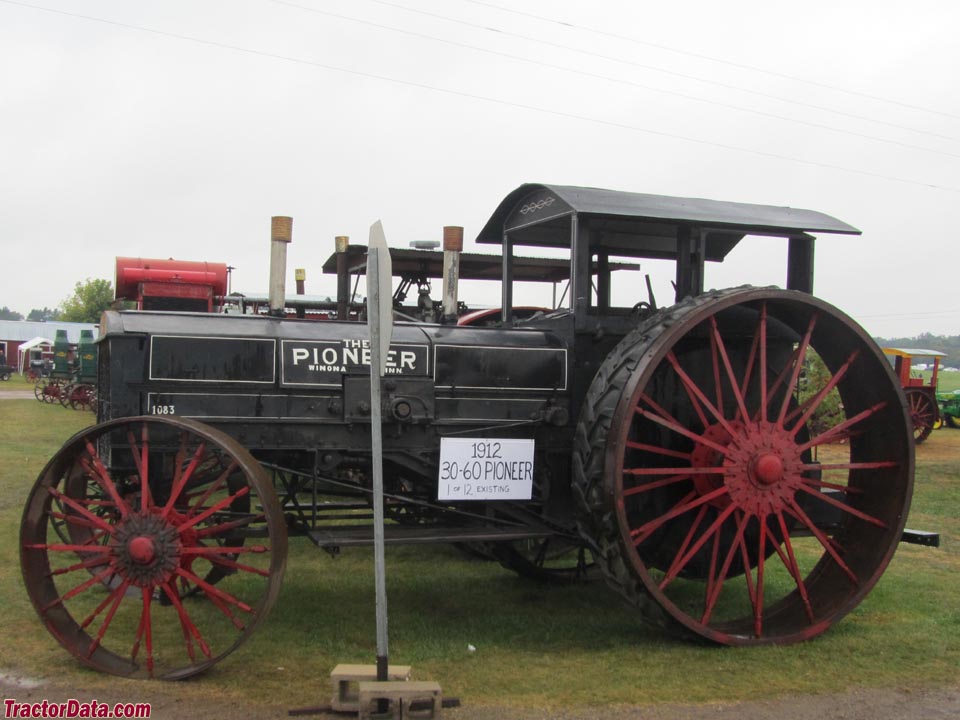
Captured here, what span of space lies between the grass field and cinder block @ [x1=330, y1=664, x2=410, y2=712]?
209mm

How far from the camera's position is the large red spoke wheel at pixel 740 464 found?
5.24 meters

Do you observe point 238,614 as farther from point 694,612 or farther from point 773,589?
point 773,589

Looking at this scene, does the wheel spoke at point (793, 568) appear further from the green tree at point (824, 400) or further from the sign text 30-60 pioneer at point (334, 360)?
the green tree at point (824, 400)

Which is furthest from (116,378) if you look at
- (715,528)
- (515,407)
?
(715,528)

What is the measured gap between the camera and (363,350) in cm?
568

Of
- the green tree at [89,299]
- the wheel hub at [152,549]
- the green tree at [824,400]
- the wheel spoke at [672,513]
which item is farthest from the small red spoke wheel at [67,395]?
the green tree at [89,299]

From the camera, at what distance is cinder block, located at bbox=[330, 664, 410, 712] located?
14.2ft

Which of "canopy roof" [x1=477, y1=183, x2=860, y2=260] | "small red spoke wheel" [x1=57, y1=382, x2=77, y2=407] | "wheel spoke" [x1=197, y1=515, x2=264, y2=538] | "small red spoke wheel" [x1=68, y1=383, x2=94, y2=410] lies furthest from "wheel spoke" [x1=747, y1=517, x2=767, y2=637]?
"small red spoke wheel" [x1=57, y1=382, x2=77, y2=407]

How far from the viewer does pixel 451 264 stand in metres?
5.98

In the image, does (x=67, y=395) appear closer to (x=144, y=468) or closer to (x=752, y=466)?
(x=144, y=468)

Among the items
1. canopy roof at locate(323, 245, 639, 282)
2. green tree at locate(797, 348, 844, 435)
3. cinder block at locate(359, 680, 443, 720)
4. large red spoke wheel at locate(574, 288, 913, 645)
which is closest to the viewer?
cinder block at locate(359, 680, 443, 720)

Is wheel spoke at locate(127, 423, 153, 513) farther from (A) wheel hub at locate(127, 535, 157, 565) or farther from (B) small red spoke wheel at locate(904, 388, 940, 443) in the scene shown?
(B) small red spoke wheel at locate(904, 388, 940, 443)

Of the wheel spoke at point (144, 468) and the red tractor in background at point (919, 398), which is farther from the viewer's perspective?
the red tractor in background at point (919, 398)

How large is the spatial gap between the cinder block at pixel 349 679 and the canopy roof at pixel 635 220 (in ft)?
9.24
